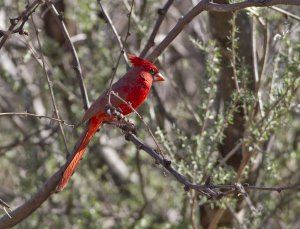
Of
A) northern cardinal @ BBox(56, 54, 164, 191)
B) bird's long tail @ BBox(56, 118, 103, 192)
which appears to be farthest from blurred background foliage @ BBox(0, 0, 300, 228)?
bird's long tail @ BBox(56, 118, 103, 192)

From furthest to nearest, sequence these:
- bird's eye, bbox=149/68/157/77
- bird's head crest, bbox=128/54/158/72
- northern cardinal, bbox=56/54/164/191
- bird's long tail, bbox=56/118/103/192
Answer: bird's eye, bbox=149/68/157/77 → bird's head crest, bbox=128/54/158/72 → northern cardinal, bbox=56/54/164/191 → bird's long tail, bbox=56/118/103/192

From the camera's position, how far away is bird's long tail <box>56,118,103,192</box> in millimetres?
2497

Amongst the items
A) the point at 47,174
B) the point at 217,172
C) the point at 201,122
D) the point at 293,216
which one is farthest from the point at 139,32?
the point at 293,216

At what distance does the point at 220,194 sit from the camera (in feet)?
5.93

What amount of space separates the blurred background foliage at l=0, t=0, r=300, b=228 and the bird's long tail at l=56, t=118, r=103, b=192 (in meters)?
0.36

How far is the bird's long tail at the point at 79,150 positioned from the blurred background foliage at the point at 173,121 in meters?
0.36

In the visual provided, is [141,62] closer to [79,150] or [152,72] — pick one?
[152,72]

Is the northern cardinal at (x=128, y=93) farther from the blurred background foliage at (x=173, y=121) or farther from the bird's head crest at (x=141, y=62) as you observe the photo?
the blurred background foliage at (x=173, y=121)

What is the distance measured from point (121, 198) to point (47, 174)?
548 mm

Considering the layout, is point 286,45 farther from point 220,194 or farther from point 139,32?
point 220,194

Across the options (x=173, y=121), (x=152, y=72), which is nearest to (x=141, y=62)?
(x=152, y=72)

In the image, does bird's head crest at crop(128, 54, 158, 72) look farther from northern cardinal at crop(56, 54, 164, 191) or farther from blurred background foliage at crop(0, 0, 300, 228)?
blurred background foliage at crop(0, 0, 300, 228)

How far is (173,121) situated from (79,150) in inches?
60.5

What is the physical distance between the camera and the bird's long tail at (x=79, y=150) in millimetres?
2497
